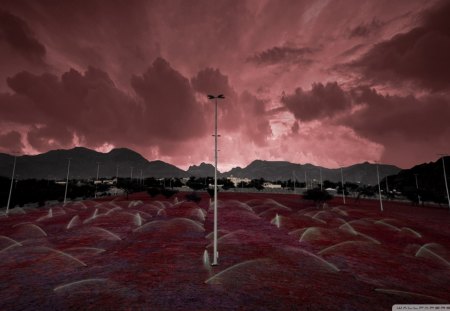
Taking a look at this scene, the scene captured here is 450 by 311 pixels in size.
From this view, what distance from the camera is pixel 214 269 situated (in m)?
21.5

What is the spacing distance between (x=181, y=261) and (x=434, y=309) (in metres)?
19.0

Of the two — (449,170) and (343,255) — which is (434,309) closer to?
(343,255)

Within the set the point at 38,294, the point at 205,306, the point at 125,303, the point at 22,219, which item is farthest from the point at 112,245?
the point at 22,219

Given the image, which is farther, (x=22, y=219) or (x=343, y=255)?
(x=22, y=219)

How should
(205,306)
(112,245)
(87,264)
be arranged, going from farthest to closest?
(112,245) < (87,264) < (205,306)

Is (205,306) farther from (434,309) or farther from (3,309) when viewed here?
(434,309)

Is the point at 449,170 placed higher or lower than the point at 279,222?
higher

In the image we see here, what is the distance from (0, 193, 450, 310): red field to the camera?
52.7 feet

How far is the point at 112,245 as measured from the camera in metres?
32.3

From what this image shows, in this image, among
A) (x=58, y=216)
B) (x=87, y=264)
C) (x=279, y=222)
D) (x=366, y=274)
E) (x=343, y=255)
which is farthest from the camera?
(x=58, y=216)

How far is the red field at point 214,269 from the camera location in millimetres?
16078

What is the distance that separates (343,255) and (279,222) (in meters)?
17.5

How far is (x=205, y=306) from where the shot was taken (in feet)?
48.7

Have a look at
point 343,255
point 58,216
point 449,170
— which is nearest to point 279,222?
point 343,255
